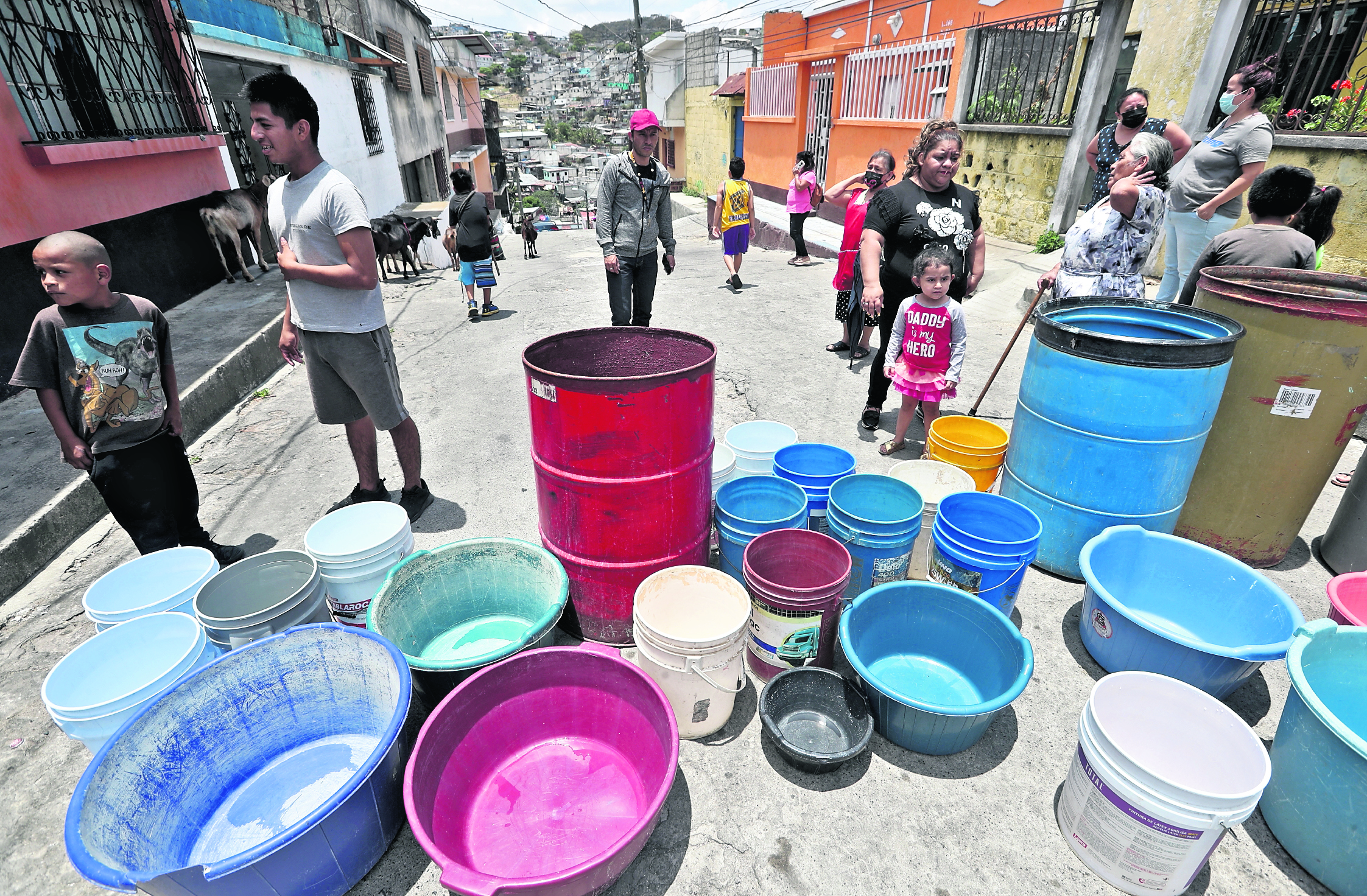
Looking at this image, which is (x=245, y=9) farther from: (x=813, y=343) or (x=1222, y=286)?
(x=1222, y=286)

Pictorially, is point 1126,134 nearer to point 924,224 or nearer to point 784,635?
point 924,224

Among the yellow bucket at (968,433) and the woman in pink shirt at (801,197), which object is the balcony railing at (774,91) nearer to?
the woman in pink shirt at (801,197)

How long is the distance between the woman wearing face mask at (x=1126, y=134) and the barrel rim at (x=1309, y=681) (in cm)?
430

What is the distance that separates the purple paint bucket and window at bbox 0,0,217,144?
679 cm

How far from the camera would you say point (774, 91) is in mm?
17094

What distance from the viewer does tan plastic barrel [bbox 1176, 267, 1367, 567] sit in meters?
2.74

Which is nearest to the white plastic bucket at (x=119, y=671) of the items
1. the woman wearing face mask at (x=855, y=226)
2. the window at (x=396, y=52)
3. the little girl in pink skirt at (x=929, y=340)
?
the little girl in pink skirt at (x=929, y=340)

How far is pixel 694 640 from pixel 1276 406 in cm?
299

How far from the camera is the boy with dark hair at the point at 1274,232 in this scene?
10.9 feet

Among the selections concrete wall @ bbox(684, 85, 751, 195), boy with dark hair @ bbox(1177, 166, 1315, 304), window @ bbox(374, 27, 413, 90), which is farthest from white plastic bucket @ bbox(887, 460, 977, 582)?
window @ bbox(374, 27, 413, 90)

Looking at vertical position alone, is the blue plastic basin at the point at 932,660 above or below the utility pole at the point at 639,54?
below

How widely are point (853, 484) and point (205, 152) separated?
911 centimetres

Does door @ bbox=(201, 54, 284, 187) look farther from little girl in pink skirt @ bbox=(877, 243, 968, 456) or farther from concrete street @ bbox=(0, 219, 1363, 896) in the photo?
little girl in pink skirt @ bbox=(877, 243, 968, 456)

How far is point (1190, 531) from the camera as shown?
3.26 metres
